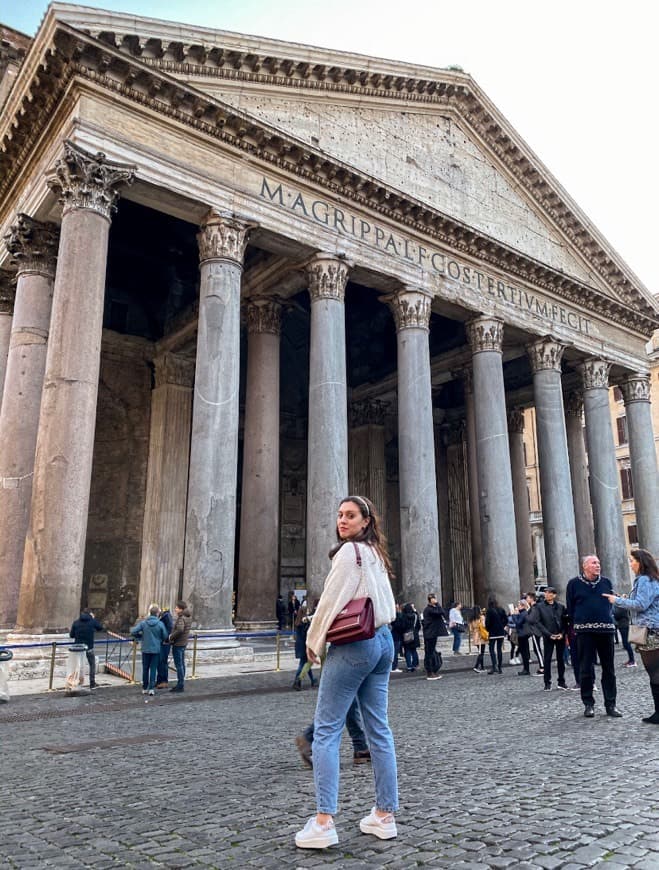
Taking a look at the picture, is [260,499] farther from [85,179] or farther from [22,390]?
[85,179]

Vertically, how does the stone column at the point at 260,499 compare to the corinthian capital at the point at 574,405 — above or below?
below

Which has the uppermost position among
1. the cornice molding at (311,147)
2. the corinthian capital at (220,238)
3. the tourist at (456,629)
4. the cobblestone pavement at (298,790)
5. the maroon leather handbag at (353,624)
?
the cornice molding at (311,147)

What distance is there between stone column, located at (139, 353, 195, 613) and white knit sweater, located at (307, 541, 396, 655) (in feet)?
50.0

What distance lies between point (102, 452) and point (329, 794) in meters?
17.7

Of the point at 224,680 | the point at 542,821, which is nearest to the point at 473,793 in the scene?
the point at 542,821

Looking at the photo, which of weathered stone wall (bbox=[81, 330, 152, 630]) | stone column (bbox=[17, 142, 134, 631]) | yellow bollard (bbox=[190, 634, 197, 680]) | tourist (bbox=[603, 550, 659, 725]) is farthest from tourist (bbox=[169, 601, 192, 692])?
weathered stone wall (bbox=[81, 330, 152, 630])

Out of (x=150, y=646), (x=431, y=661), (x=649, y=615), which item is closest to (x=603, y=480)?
(x=431, y=661)

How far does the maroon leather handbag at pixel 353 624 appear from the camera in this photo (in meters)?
2.89

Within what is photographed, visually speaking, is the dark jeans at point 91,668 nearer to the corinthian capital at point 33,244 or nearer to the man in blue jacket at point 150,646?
the man in blue jacket at point 150,646

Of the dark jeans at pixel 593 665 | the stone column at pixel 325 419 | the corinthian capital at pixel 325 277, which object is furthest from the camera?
the corinthian capital at pixel 325 277

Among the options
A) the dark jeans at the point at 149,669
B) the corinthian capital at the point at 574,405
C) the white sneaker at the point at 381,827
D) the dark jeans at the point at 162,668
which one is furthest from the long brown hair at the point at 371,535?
the corinthian capital at the point at 574,405

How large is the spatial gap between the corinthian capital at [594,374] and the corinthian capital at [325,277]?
35.5 ft

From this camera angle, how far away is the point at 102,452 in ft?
62.9

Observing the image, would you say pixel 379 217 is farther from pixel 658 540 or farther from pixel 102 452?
pixel 658 540
